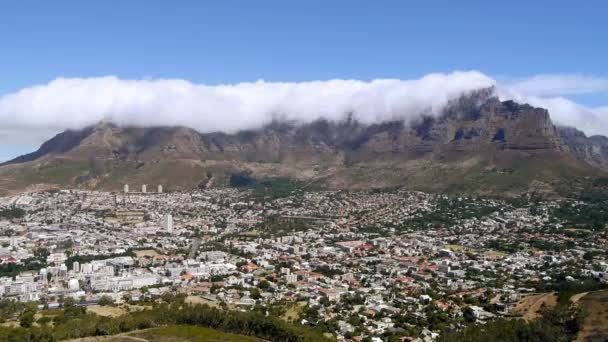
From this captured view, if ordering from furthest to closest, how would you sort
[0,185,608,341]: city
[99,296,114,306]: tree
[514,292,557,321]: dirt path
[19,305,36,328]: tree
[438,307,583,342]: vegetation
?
[99,296,114,306]: tree, [0,185,608,341]: city, [514,292,557,321]: dirt path, [19,305,36,328]: tree, [438,307,583,342]: vegetation

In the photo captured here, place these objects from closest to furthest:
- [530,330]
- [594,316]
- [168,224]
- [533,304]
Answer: [530,330] < [594,316] < [533,304] < [168,224]

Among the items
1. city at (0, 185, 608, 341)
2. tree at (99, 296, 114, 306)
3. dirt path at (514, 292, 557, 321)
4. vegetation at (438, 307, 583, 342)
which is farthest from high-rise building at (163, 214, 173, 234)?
vegetation at (438, 307, 583, 342)

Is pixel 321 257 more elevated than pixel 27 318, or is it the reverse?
pixel 27 318

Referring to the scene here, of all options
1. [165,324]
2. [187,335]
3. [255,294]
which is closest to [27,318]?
[165,324]

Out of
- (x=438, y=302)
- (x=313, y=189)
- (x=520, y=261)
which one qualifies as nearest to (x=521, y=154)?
(x=313, y=189)

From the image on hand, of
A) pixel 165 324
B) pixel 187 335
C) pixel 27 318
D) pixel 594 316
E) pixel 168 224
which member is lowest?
pixel 165 324

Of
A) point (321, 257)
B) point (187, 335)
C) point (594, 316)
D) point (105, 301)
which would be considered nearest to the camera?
point (187, 335)

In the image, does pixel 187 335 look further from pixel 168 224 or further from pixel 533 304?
pixel 168 224

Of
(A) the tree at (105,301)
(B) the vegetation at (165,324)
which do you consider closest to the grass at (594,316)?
(B) the vegetation at (165,324)

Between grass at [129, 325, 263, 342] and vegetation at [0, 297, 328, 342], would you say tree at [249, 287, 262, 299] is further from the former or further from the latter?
grass at [129, 325, 263, 342]
